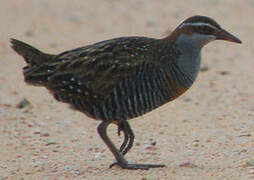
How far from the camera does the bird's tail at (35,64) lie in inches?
357

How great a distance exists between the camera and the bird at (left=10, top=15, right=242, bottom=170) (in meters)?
8.70

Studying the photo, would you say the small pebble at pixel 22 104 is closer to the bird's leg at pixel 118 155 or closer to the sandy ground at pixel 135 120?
the sandy ground at pixel 135 120

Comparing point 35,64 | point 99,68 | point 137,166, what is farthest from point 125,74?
point 35,64

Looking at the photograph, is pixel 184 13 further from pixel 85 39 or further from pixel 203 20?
pixel 203 20

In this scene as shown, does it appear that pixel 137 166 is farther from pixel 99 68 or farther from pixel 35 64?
pixel 35 64

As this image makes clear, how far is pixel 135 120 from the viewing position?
38.1 ft

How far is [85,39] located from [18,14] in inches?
107

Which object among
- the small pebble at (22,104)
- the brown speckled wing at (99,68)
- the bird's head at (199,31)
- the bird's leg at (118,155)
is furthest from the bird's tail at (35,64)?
the small pebble at (22,104)

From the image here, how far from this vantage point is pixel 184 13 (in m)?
19.2

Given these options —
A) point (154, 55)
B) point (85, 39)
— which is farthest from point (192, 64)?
point (85, 39)

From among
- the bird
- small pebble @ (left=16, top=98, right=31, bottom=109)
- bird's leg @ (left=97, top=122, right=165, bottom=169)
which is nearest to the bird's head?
the bird

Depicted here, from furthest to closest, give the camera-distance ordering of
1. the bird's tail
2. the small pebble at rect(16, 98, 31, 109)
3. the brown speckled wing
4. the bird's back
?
the small pebble at rect(16, 98, 31, 109)
the bird's tail
the brown speckled wing
the bird's back

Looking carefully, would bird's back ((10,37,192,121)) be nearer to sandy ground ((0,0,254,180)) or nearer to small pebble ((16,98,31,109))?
sandy ground ((0,0,254,180))

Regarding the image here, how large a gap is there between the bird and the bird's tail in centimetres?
1
